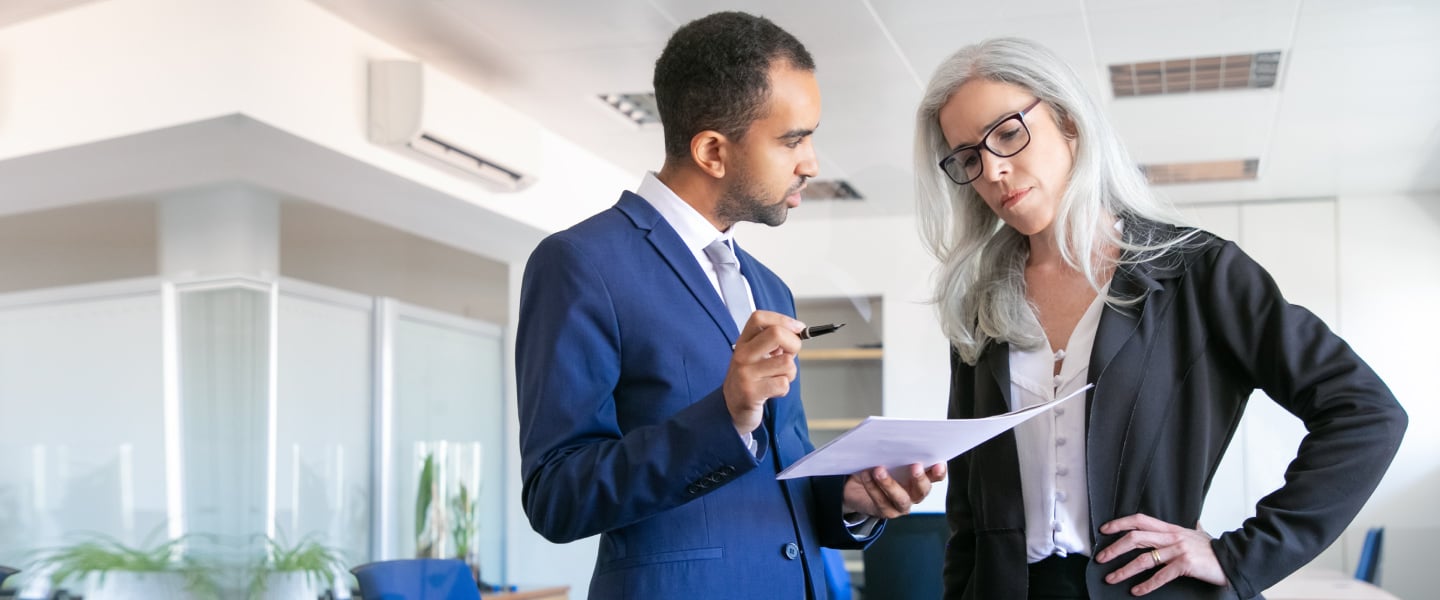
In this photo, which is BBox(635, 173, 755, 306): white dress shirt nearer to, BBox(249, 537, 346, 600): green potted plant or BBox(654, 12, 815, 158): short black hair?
BBox(654, 12, 815, 158): short black hair

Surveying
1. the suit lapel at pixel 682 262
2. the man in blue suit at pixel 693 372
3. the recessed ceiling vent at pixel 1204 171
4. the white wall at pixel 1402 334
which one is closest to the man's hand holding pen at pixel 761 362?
the man in blue suit at pixel 693 372

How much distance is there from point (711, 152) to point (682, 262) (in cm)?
16

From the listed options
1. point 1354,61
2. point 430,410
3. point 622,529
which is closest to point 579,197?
point 430,410

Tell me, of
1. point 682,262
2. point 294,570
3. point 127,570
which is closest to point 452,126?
point 294,570

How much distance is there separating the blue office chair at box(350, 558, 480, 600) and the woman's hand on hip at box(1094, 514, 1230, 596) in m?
1.83

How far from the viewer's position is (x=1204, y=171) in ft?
23.6

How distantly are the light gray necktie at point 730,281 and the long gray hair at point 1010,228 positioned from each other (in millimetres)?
368

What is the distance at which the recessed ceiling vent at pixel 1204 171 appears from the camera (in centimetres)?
702

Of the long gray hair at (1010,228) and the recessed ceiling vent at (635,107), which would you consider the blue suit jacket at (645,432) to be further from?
the recessed ceiling vent at (635,107)

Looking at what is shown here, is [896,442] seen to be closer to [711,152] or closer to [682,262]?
[682,262]

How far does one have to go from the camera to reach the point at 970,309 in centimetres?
175

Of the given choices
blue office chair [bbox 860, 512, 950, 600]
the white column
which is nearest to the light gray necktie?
blue office chair [bbox 860, 512, 950, 600]

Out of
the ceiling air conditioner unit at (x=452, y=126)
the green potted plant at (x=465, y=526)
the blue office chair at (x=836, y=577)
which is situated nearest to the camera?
the blue office chair at (x=836, y=577)

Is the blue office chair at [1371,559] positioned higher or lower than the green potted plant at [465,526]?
lower
